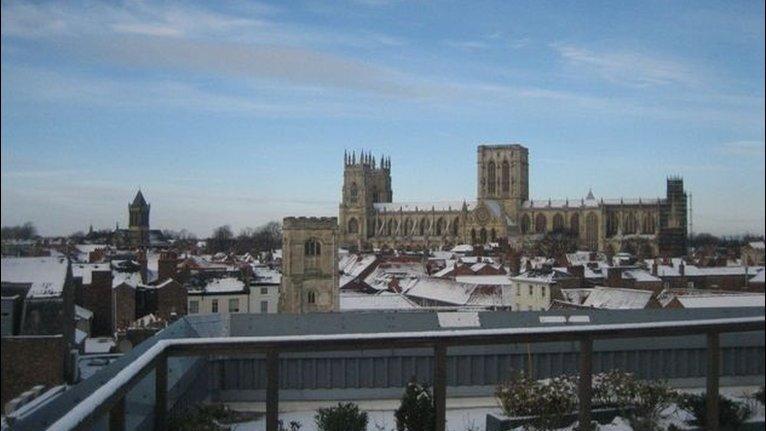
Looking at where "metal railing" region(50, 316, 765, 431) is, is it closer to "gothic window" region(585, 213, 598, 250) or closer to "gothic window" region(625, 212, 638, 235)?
"gothic window" region(585, 213, 598, 250)

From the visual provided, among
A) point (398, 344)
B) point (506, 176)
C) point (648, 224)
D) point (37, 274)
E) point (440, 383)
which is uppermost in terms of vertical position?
point (506, 176)

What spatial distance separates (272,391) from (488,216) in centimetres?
5216

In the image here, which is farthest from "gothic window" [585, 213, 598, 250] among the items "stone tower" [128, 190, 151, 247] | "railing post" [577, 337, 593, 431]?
"railing post" [577, 337, 593, 431]

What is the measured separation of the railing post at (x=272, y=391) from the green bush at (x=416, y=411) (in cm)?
59

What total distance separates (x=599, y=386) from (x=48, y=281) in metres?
2.15

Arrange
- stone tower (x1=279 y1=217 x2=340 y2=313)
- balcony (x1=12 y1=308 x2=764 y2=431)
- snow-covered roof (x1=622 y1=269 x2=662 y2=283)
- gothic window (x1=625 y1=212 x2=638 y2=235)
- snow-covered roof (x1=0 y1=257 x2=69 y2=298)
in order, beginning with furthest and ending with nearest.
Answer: gothic window (x1=625 y1=212 x2=638 y2=235) → stone tower (x1=279 y1=217 x2=340 y2=313) → snow-covered roof (x1=622 y1=269 x2=662 y2=283) → balcony (x1=12 y1=308 x2=764 y2=431) → snow-covered roof (x1=0 y1=257 x2=69 y2=298)

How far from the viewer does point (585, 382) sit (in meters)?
2.33

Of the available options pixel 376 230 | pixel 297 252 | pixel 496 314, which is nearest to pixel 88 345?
pixel 496 314

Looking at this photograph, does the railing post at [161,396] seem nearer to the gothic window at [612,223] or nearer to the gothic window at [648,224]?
the gothic window at [648,224]

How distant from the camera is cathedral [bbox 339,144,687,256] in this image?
46875 mm

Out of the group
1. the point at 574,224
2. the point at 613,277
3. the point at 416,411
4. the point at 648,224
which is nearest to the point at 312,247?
the point at 613,277

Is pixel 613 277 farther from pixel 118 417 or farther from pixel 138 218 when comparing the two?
pixel 118 417

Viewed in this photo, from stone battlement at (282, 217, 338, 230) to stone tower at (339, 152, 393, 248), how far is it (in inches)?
714

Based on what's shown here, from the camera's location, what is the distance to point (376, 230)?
5788 cm
